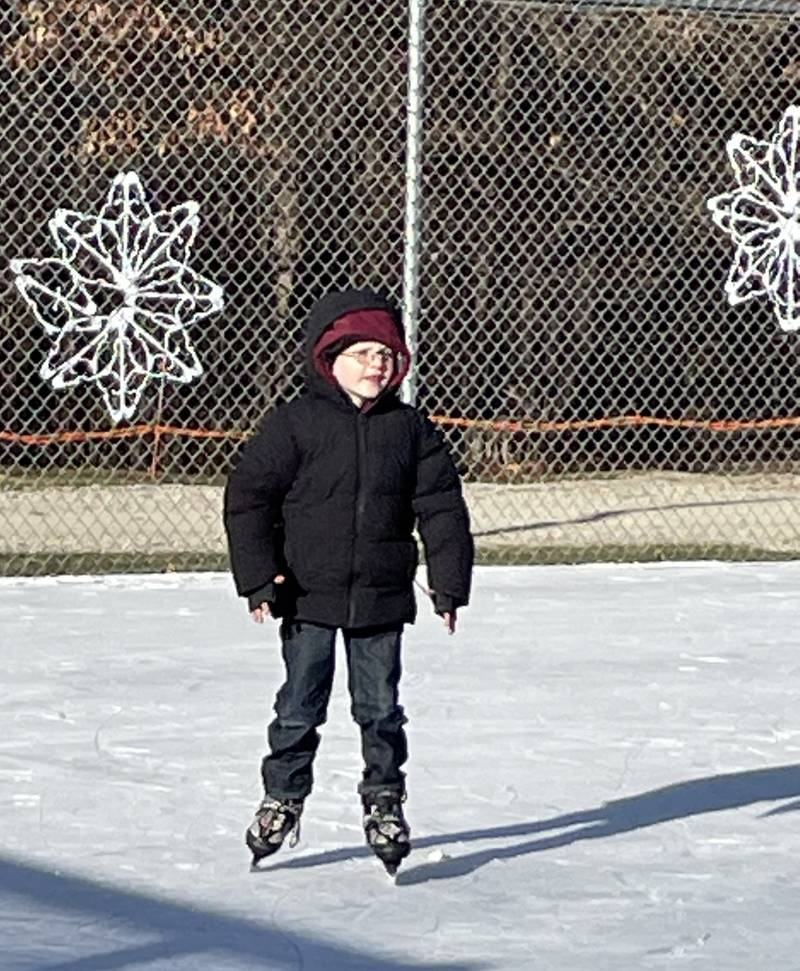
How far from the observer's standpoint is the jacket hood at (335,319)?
5.21 meters

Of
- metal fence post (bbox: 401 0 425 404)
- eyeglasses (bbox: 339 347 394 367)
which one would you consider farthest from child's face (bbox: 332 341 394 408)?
metal fence post (bbox: 401 0 425 404)

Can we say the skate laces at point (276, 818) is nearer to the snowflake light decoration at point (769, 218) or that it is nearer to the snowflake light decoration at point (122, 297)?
the snowflake light decoration at point (122, 297)

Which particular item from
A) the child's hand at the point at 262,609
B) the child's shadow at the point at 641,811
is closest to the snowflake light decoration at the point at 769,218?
the child's shadow at the point at 641,811

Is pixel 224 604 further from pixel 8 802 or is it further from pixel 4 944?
pixel 4 944

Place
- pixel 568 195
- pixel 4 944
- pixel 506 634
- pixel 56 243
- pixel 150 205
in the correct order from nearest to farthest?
pixel 4 944, pixel 506 634, pixel 56 243, pixel 150 205, pixel 568 195

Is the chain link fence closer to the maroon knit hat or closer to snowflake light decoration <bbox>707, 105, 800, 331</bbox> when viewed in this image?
snowflake light decoration <bbox>707, 105, 800, 331</bbox>

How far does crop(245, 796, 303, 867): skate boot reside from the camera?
17.0ft

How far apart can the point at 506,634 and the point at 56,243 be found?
116 inches

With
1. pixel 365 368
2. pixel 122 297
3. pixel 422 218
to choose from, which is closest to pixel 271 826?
pixel 365 368

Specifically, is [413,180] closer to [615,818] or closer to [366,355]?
[615,818]

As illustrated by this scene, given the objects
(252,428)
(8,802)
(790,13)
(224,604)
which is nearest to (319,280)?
(252,428)

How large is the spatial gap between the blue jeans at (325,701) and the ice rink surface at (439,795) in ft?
0.57

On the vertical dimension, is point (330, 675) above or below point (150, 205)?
above

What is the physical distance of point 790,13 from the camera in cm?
1092
